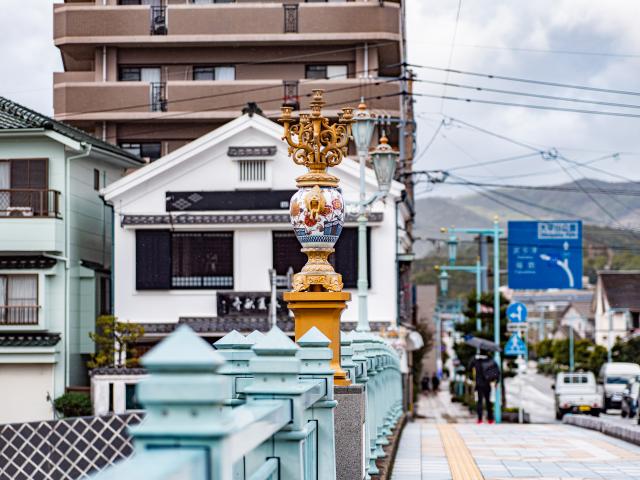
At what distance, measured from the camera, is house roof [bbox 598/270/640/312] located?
285ft

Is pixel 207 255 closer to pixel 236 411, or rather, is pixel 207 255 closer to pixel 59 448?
pixel 59 448

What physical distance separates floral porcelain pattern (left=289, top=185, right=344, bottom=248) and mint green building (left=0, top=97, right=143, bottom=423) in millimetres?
23036

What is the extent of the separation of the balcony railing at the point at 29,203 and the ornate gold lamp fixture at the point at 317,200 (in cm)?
2313

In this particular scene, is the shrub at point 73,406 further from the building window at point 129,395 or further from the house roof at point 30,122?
the house roof at point 30,122

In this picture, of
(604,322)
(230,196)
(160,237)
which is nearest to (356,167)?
(230,196)

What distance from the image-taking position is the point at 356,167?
34.2 meters

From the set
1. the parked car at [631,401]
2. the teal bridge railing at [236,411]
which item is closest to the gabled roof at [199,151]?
the parked car at [631,401]

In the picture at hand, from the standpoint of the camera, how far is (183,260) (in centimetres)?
3497

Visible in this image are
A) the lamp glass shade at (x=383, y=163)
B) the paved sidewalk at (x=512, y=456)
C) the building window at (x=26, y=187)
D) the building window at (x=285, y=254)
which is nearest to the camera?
the paved sidewalk at (x=512, y=456)

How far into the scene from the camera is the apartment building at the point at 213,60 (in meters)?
44.1

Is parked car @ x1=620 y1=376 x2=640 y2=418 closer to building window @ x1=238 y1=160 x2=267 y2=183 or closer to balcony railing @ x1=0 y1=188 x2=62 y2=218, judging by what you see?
building window @ x1=238 y1=160 x2=267 y2=183

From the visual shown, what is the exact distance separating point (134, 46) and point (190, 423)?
43036mm

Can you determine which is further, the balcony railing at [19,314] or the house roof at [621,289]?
the house roof at [621,289]

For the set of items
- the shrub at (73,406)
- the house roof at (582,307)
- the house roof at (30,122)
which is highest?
the house roof at (30,122)
